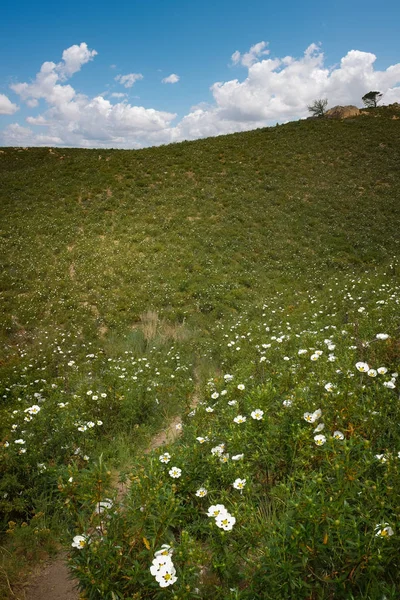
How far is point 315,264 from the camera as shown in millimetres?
15172

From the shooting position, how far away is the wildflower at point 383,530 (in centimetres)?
213

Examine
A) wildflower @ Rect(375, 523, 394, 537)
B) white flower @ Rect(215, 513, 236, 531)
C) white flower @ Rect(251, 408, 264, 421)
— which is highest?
wildflower @ Rect(375, 523, 394, 537)

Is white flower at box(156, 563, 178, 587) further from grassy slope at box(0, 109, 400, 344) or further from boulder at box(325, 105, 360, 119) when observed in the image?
boulder at box(325, 105, 360, 119)

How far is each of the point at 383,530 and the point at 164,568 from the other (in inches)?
57.8

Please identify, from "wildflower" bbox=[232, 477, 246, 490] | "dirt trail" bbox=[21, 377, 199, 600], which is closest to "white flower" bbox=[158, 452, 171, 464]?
"wildflower" bbox=[232, 477, 246, 490]

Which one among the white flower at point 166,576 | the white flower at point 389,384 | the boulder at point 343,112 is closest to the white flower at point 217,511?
the white flower at point 166,576

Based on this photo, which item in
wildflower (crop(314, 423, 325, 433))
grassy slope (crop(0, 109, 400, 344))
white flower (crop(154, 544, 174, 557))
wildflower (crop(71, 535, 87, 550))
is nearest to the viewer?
white flower (crop(154, 544, 174, 557))

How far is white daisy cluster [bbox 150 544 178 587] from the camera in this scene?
7.63 ft

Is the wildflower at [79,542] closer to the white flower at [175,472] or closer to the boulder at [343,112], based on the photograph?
the white flower at [175,472]

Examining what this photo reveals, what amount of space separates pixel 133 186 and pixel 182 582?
2210 centimetres

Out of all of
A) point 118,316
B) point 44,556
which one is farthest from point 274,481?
point 118,316

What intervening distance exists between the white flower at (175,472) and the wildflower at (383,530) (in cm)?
172

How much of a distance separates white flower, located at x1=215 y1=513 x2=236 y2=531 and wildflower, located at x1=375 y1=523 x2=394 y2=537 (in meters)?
1.00

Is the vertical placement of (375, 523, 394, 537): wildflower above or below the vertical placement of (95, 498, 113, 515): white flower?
above
